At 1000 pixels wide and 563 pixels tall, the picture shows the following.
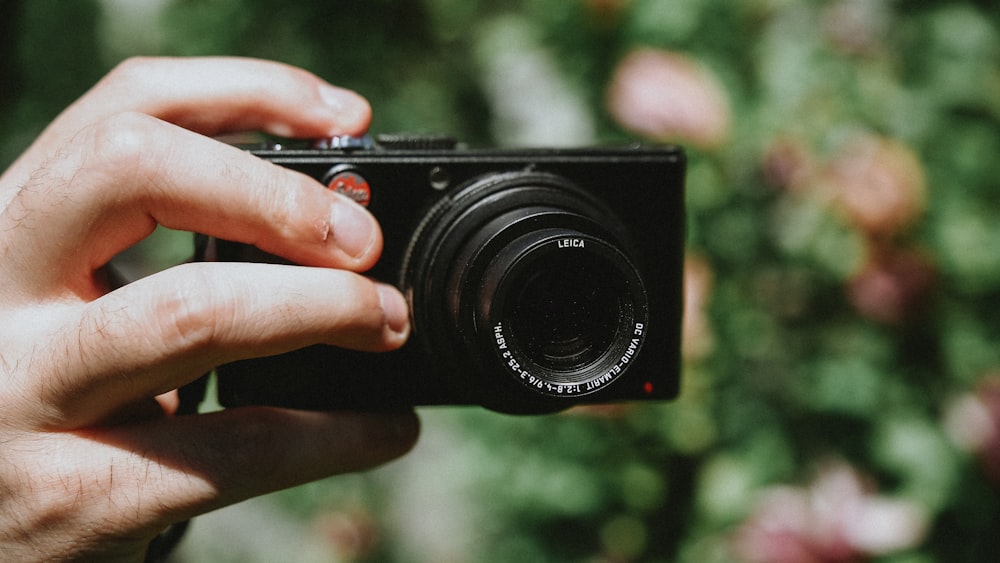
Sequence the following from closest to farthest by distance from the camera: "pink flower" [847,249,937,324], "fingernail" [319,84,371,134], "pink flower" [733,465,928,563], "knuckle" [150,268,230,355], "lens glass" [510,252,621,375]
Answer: "knuckle" [150,268,230,355]
"lens glass" [510,252,621,375]
"fingernail" [319,84,371,134]
"pink flower" [733,465,928,563]
"pink flower" [847,249,937,324]

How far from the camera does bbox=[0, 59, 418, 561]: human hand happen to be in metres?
0.72

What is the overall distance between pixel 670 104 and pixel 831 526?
0.70 meters

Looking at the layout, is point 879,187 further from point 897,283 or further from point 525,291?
point 525,291

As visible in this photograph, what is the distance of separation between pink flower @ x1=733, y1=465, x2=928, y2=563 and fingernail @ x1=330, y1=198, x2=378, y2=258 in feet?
2.52

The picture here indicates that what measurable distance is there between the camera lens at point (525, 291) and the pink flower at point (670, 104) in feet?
1.39

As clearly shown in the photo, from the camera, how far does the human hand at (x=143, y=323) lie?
0.72m

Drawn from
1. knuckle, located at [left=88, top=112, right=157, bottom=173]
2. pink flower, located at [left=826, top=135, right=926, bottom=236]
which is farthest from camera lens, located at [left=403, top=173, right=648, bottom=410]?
pink flower, located at [left=826, top=135, right=926, bottom=236]

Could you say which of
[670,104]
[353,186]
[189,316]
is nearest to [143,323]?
[189,316]

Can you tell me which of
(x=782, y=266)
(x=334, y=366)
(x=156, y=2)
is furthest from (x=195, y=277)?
(x=156, y=2)

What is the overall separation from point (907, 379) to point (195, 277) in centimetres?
119

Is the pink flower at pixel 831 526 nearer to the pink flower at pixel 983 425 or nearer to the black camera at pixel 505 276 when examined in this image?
the pink flower at pixel 983 425

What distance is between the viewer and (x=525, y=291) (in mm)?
835

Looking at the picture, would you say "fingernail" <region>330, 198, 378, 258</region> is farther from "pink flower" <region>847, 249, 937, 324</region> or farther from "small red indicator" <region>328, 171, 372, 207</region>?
"pink flower" <region>847, 249, 937, 324</region>

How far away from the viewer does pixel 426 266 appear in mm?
901
